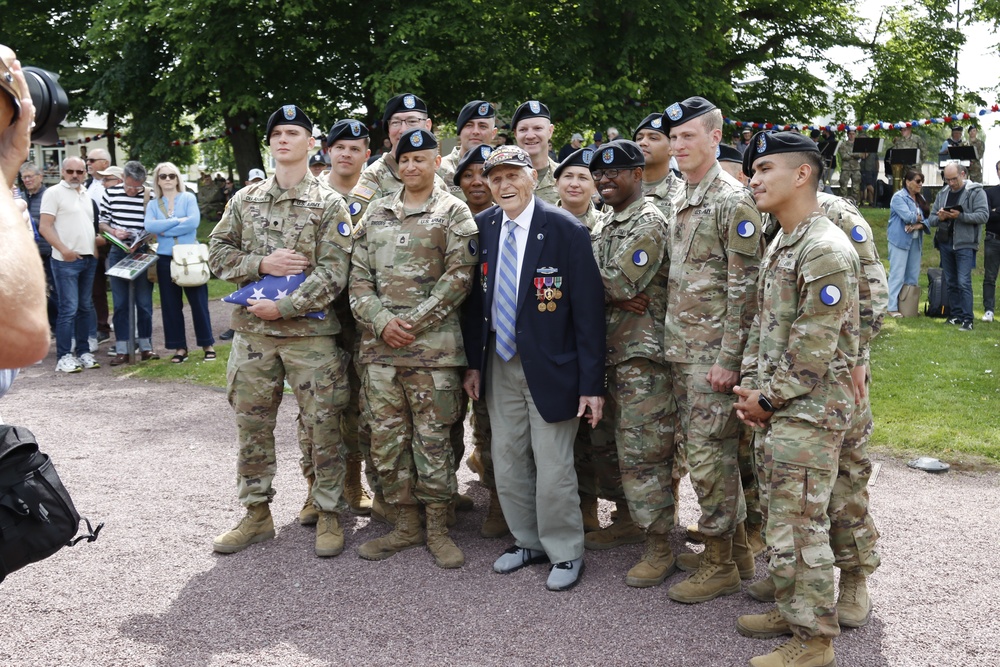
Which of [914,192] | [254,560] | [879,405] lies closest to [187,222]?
[254,560]

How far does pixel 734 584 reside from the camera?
4.59m

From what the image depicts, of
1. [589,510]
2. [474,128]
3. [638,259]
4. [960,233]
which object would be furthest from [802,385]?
[960,233]

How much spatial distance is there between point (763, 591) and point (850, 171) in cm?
2539

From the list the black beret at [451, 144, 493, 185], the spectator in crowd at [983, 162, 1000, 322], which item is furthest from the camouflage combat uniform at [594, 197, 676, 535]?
the spectator in crowd at [983, 162, 1000, 322]

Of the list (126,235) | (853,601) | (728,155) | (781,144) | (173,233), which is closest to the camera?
(781,144)

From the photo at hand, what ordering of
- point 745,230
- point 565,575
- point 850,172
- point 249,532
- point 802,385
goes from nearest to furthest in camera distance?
point 802,385, point 745,230, point 565,575, point 249,532, point 850,172

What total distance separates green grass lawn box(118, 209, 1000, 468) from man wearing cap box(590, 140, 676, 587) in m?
2.94

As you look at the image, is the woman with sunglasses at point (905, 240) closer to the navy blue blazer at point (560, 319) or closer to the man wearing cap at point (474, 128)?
the man wearing cap at point (474, 128)

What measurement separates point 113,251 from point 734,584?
27.7ft

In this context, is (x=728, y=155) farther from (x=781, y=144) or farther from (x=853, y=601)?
(x=853, y=601)

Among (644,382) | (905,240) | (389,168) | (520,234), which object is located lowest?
(644,382)

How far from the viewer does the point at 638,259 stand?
4.75m

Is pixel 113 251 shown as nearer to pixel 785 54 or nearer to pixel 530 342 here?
pixel 530 342

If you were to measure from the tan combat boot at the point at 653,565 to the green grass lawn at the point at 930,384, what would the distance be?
288cm
